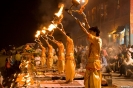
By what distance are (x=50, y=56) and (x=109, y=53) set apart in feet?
15.1

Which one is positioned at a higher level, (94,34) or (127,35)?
(127,35)

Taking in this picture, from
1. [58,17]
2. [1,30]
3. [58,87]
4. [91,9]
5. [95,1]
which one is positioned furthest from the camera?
[1,30]

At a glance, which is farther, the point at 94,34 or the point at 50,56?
the point at 50,56

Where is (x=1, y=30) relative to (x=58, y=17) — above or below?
above

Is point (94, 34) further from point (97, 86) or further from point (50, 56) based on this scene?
point (50, 56)

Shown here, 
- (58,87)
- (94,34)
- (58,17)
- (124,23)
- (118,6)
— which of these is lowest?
(58,87)

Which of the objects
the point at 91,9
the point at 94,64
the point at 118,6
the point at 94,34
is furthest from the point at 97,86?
the point at 91,9

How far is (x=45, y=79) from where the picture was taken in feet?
43.2

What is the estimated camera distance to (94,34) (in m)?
7.41

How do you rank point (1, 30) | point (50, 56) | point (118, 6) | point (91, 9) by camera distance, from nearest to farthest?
point (50, 56) → point (118, 6) → point (91, 9) → point (1, 30)

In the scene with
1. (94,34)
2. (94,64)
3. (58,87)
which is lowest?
(58,87)

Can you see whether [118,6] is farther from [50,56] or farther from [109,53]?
[50,56]

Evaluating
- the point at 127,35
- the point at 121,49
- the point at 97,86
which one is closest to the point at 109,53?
the point at 121,49

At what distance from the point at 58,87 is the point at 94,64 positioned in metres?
3.17
